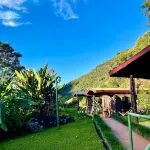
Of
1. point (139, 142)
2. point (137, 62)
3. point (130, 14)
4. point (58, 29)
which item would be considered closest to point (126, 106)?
point (130, 14)

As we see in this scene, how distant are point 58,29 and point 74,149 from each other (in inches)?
1173

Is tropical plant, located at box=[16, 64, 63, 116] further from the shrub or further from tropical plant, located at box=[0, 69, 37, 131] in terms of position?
tropical plant, located at box=[0, 69, 37, 131]

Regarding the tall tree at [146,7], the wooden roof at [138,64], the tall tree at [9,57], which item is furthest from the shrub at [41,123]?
the tall tree at [9,57]

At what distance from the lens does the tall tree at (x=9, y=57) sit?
38.7 m

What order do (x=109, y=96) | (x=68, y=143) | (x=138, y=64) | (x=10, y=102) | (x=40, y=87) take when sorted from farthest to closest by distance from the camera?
(x=109, y=96), (x=40, y=87), (x=10, y=102), (x=138, y=64), (x=68, y=143)

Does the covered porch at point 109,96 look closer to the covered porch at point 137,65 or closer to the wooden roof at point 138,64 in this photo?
the covered porch at point 137,65

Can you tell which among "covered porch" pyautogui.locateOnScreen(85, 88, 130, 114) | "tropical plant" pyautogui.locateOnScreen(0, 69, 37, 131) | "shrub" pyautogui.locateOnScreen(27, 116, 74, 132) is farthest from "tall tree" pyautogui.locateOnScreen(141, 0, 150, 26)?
"tropical plant" pyautogui.locateOnScreen(0, 69, 37, 131)

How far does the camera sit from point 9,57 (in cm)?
3988

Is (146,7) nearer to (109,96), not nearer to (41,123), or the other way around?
(109,96)

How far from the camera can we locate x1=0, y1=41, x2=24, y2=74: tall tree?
3872 cm

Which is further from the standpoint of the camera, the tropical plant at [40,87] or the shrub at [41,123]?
the tropical plant at [40,87]

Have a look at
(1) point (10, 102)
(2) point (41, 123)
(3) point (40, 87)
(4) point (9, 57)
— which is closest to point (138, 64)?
(1) point (10, 102)

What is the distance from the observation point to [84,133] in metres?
10.6

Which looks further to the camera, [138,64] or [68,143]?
[138,64]
